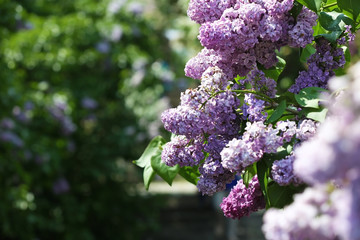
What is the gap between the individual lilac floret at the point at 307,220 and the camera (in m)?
0.72

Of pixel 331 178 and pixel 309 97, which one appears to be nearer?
pixel 331 178

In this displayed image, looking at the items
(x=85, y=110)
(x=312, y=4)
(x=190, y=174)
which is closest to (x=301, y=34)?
(x=312, y=4)

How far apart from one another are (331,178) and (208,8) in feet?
2.40

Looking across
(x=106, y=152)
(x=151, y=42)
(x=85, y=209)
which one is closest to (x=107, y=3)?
(x=151, y=42)

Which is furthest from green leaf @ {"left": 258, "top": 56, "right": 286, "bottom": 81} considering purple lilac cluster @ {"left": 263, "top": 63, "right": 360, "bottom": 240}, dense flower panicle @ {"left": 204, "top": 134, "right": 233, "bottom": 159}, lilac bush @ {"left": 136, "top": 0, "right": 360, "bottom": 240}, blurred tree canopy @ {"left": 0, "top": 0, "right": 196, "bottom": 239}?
blurred tree canopy @ {"left": 0, "top": 0, "right": 196, "bottom": 239}

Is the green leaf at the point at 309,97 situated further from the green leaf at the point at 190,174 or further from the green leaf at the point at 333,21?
the green leaf at the point at 190,174

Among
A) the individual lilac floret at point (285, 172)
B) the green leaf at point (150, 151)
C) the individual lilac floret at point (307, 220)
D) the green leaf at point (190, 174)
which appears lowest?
the individual lilac floret at point (307, 220)

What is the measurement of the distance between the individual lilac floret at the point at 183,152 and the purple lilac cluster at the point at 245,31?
0.57 ft

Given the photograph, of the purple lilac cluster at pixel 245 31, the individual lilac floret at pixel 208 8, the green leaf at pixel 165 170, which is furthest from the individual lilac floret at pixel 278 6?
the green leaf at pixel 165 170

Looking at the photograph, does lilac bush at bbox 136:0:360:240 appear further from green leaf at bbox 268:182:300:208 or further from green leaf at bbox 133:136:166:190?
green leaf at bbox 133:136:166:190

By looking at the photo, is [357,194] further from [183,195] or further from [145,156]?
[183,195]

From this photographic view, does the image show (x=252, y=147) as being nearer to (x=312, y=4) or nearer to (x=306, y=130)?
(x=306, y=130)

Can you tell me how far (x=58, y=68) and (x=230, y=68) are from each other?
5.74 meters

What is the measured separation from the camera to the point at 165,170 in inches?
58.6
